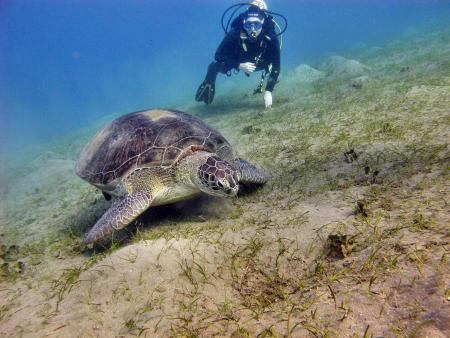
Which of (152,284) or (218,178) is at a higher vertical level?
(218,178)

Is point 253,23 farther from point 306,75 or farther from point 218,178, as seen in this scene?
point 218,178

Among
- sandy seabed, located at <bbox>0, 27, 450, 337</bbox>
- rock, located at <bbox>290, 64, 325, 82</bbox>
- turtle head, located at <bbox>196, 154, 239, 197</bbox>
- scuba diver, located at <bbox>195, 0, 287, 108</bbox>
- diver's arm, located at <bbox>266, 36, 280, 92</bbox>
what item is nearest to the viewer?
sandy seabed, located at <bbox>0, 27, 450, 337</bbox>

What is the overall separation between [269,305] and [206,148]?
118 inches

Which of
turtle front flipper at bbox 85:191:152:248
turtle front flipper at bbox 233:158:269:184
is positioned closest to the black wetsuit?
turtle front flipper at bbox 233:158:269:184

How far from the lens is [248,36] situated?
1034 centimetres

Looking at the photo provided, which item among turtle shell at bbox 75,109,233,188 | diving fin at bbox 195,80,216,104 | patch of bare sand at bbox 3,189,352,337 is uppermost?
diving fin at bbox 195,80,216,104

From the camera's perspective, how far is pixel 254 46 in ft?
35.2

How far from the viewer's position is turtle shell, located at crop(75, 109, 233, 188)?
423 centimetres

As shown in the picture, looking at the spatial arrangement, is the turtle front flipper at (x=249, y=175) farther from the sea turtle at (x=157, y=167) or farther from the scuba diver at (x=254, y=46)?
the scuba diver at (x=254, y=46)

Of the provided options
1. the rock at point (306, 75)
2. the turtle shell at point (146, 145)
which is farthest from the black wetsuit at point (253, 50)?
the turtle shell at point (146, 145)

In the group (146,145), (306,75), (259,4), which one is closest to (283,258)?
Answer: (146,145)

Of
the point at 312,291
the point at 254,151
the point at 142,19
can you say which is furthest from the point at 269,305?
the point at 142,19

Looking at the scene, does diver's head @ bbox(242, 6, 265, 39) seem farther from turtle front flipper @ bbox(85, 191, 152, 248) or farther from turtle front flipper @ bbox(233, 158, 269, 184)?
turtle front flipper @ bbox(85, 191, 152, 248)

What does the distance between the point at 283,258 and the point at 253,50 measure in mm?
10283
